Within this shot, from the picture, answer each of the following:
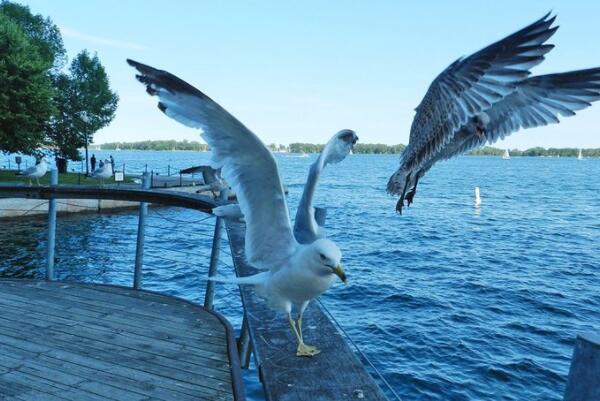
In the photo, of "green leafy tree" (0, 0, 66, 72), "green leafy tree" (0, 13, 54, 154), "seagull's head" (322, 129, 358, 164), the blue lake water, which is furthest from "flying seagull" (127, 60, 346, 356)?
"green leafy tree" (0, 0, 66, 72)

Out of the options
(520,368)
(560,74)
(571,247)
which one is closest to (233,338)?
(560,74)

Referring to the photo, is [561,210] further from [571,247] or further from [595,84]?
[595,84]

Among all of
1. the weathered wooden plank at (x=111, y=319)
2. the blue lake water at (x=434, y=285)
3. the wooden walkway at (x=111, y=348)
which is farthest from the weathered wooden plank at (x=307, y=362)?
the blue lake water at (x=434, y=285)

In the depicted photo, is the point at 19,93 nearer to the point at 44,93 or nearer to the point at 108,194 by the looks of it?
the point at 44,93

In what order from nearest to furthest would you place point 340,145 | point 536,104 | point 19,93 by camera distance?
point 340,145 → point 536,104 → point 19,93

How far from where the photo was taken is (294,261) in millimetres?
2998

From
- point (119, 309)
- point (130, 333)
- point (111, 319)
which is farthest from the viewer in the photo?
point (119, 309)

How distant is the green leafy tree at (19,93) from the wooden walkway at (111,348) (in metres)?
24.8

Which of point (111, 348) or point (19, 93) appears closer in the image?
point (111, 348)

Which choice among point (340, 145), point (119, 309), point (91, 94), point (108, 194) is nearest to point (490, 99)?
point (340, 145)

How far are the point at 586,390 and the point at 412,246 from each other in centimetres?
2366

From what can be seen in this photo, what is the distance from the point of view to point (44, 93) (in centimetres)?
2767

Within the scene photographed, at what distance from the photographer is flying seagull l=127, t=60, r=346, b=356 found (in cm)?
287

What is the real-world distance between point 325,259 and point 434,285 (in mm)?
15526
